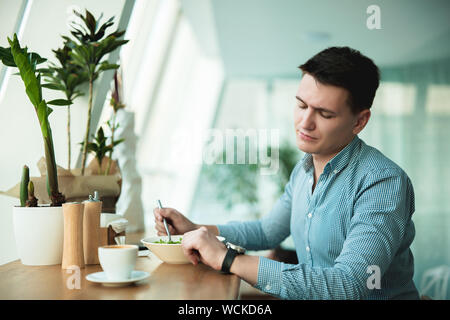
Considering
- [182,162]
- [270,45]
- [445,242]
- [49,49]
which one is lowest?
[445,242]

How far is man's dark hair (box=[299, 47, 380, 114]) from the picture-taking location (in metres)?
1.56

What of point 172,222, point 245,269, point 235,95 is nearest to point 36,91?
point 172,222

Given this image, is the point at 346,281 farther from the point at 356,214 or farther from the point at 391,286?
the point at 391,286

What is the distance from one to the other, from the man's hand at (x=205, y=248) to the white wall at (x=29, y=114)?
3.34ft

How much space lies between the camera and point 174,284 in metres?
1.17

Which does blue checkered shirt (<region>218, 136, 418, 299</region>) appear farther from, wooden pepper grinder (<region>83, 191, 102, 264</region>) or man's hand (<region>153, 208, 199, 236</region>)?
wooden pepper grinder (<region>83, 191, 102, 264</region>)

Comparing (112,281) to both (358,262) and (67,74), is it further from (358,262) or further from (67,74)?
(67,74)

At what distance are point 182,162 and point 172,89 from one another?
1.76 m

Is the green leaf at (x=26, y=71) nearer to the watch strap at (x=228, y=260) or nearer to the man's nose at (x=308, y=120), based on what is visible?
the watch strap at (x=228, y=260)

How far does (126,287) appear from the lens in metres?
1.14

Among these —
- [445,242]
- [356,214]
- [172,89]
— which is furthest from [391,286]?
[172,89]

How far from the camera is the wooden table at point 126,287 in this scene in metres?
1.05

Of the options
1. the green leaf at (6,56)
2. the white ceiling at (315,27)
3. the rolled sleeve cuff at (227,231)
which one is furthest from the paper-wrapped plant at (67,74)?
the white ceiling at (315,27)

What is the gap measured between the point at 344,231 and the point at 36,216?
1028 mm
